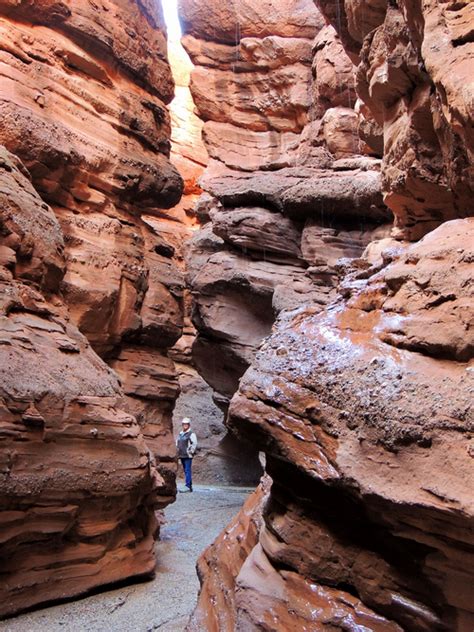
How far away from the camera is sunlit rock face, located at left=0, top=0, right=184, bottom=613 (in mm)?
5137

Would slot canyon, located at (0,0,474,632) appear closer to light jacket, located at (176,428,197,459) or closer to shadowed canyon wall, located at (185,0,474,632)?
shadowed canyon wall, located at (185,0,474,632)

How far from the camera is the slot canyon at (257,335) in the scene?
292cm

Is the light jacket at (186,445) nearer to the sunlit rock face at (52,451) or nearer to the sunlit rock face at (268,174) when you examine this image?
the sunlit rock face at (268,174)

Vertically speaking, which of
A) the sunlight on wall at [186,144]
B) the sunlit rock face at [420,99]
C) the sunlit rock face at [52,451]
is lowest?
the sunlit rock face at [52,451]

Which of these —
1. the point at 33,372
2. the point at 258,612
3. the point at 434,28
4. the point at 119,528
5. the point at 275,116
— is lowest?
the point at 119,528

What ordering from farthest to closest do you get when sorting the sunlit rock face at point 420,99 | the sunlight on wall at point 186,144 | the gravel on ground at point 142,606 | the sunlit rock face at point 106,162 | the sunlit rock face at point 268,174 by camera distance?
the sunlight on wall at point 186,144 → the sunlit rock face at point 268,174 → the sunlit rock face at point 106,162 → the gravel on ground at point 142,606 → the sunlit rock face at point 420,99

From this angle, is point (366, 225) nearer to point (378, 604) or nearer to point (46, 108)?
point (46, 108)

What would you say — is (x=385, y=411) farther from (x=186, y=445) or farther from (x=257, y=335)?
(x=257, y=335)

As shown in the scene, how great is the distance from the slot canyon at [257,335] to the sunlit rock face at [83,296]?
0.03m

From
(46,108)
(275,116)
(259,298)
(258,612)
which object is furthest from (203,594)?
(275,116)

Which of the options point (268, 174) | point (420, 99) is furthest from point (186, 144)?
point (420, 99)

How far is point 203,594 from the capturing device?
15.0 feet

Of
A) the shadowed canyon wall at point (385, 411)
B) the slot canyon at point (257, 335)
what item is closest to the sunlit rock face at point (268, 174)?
the slot canyon at point (257, 335)

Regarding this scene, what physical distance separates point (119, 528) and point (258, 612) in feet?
10.6
